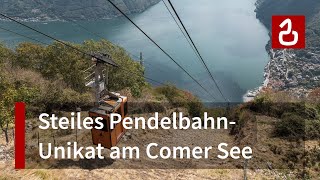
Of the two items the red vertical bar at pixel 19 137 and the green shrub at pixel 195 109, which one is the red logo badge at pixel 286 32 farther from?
the red vertical bar at pixel 19 137

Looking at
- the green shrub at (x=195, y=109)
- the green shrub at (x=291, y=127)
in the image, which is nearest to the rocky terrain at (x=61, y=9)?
the green shrub at (x=195, y=109)

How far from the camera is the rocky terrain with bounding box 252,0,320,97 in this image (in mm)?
99188

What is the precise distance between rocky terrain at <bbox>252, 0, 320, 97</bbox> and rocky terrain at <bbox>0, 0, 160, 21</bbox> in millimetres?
66274

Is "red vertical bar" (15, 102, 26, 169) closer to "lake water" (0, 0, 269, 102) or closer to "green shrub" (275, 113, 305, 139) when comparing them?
"green shrub" (275, 113, 305, 139)

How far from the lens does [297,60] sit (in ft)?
387

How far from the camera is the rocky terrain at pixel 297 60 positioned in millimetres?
99188

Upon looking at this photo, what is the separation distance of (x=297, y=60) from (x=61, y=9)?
99673mm

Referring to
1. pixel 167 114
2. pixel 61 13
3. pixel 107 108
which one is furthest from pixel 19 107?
pixel 61 13

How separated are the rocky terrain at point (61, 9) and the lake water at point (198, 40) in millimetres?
7674

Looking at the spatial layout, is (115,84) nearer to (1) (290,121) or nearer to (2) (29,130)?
(2) (29,130)

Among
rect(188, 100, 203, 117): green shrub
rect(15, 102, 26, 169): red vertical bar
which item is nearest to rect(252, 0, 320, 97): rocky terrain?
rect(188, 100, 203, 117): green shrub

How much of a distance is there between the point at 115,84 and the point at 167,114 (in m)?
7.71

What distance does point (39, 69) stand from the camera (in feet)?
104

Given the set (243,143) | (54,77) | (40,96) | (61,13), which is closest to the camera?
(243,143)
